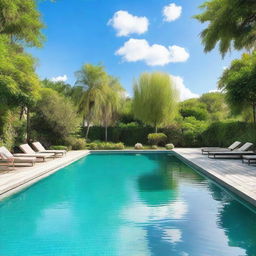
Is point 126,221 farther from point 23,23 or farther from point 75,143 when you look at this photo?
point 75,143

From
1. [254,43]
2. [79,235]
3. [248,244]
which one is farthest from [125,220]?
[254,43]

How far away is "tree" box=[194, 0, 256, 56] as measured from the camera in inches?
433

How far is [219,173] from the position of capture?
938 centimetres

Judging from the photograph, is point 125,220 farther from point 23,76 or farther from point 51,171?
point 23,76

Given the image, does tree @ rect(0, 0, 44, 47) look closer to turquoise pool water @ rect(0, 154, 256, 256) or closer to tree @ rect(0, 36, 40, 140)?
tree @ rect(0, 36, 40, 140)

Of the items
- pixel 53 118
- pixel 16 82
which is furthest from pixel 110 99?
pixel 16 82

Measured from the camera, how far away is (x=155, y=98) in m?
26.9

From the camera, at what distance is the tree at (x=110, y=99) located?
26859 mm

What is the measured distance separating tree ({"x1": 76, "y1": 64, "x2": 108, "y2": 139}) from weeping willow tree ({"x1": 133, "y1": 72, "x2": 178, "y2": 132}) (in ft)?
10.2

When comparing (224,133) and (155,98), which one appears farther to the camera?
(155,98)

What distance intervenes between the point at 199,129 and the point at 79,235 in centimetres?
2218

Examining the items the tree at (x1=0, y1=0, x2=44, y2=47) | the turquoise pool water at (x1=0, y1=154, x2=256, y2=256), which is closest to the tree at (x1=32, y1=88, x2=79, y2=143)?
the tree at (x1=0, y1=0, x2=44, y2=47)

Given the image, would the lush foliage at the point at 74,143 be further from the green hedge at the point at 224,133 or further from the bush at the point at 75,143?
the green hedge at the point at 224,133

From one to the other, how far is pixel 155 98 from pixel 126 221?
71.9ft
